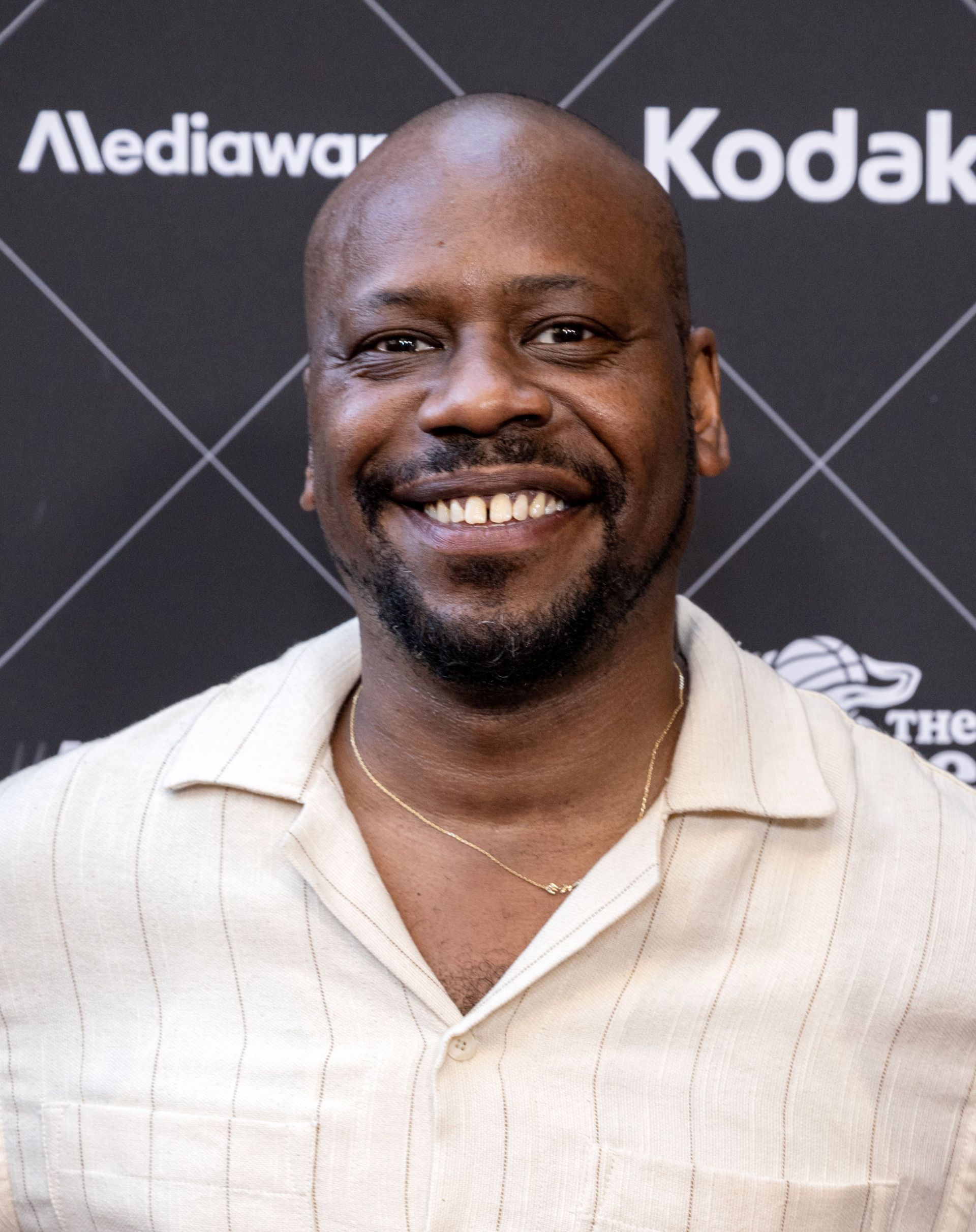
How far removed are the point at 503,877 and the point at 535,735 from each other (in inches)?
6.2

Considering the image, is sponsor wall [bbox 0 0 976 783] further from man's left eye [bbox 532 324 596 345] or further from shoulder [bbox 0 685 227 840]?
man's left eye [bbox 532 324 596 345]

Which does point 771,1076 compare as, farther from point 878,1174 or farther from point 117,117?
point 117,117

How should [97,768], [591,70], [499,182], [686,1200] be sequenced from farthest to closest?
[591,70]
[97,768]
[499,182]
[686,1200]

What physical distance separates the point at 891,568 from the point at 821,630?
13 cm

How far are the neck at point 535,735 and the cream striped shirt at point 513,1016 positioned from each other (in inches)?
2.5

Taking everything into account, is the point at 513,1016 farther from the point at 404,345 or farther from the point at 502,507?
the point at 404,345

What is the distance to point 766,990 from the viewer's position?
57.0 inches

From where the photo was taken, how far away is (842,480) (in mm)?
2006

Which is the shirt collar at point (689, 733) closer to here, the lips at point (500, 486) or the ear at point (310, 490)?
the ear at point (310, 490)

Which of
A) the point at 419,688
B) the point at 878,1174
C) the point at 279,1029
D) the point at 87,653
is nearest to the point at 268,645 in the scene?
the point at 87,653

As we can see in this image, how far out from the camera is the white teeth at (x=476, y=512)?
1455mm

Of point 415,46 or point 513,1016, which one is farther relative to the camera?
point 415,46

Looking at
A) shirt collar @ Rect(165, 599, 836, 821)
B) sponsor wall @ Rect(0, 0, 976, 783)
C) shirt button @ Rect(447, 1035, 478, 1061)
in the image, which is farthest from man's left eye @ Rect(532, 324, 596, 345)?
shirt button @ Rect(447, 1035, 478, 1061)

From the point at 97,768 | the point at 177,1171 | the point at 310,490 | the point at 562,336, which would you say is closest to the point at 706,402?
the point at 562,336
